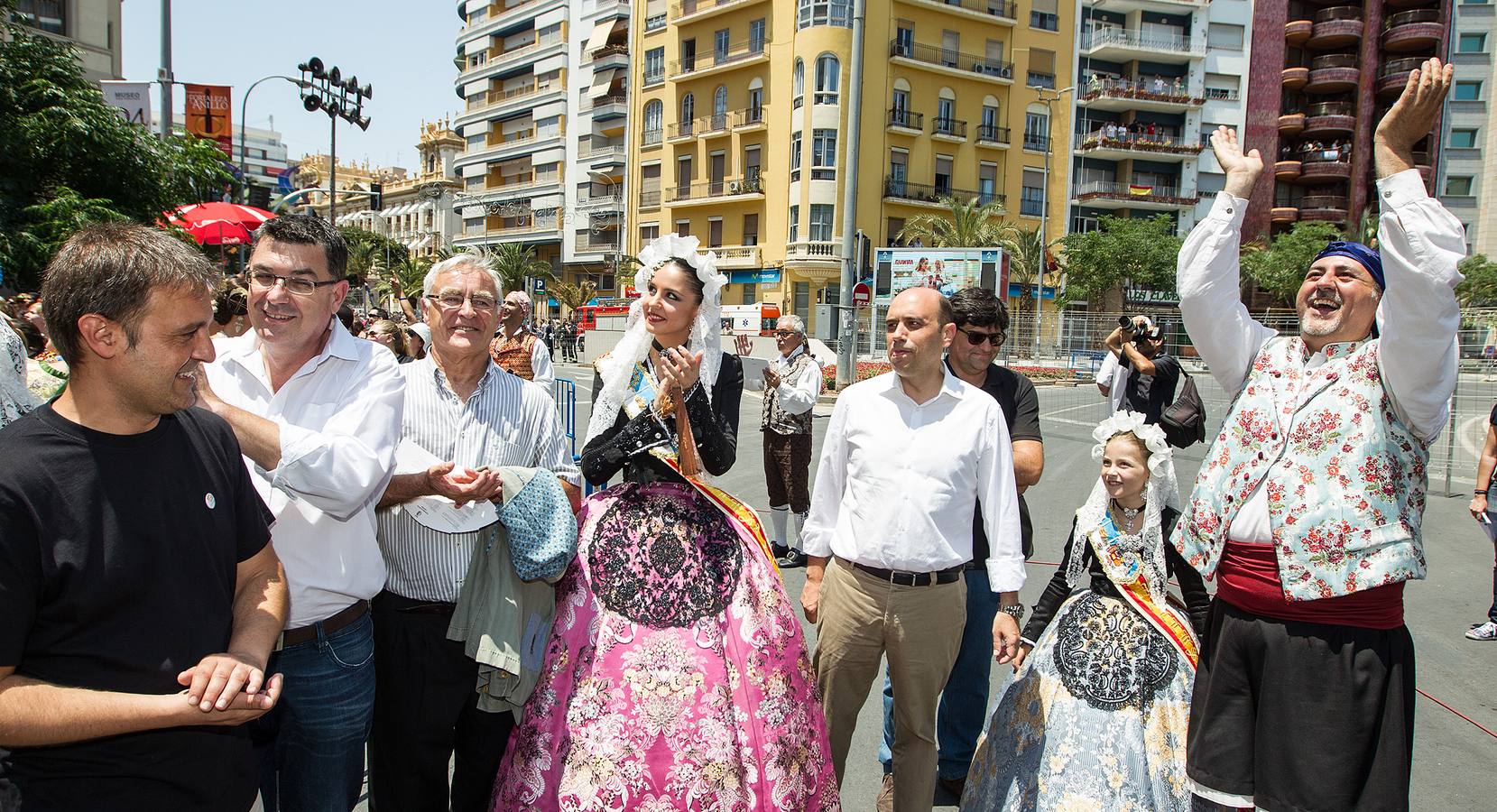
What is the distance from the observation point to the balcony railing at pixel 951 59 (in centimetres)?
4303

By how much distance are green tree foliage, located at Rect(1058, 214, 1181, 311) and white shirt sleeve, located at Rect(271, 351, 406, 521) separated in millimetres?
45478

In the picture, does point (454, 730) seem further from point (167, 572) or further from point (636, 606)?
point (167, 572)

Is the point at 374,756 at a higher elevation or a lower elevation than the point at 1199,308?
lower

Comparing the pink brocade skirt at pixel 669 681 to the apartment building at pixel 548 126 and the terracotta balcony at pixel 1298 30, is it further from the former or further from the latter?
the terracotta balcony at pixel 1298 30

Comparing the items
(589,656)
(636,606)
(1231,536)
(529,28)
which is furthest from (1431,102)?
(529,28)

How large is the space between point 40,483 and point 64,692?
41 cm

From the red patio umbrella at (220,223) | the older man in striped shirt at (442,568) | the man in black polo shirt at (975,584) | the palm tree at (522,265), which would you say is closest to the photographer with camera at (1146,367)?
the man in black polo shirt at (975,584)

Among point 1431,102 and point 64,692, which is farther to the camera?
point 1431,102

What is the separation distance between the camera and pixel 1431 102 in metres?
2.37

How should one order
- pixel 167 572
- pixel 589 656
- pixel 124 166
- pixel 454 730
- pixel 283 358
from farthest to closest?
pixel 124 166
pixel 454 730
pixel 589 656
pixel 283 358
pixel 167 572

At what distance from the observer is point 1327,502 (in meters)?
2.55

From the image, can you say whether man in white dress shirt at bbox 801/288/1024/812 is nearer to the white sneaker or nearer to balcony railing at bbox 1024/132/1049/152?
the white sneaker

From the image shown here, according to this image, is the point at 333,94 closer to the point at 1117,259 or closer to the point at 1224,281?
the point at 1224,281

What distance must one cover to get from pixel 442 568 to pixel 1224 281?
107 inches
